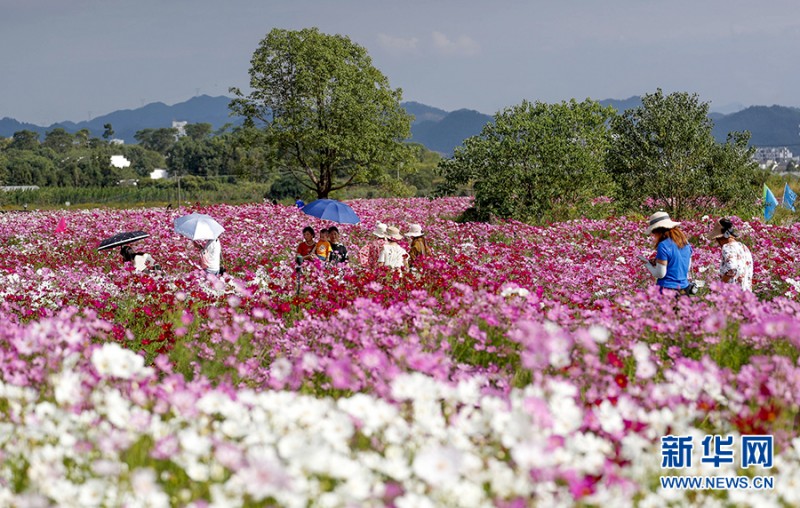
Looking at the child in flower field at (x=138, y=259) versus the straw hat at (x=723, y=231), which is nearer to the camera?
the straw hat at (x=723, y=231)

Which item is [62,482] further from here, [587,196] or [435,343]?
[587,196]

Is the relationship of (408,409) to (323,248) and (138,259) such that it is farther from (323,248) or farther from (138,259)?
(138,259)

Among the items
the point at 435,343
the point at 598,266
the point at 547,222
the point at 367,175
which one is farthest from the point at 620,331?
the point at 367,175

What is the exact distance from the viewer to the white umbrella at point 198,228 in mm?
10203

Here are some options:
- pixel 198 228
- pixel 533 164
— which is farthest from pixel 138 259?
pixel 533 164

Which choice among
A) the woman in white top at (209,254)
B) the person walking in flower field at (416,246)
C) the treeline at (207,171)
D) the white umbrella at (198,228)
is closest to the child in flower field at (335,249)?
the person walking in flower field at (416,246)

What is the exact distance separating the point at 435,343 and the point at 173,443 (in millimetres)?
2424

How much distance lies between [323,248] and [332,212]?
278 cm

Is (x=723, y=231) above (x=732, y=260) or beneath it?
above

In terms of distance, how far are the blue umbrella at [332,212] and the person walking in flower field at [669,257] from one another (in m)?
5.97

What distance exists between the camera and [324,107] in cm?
3372

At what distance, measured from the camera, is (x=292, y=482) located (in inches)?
96.7

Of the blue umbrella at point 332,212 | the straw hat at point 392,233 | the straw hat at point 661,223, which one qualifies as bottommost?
the straw hat at point 392,233

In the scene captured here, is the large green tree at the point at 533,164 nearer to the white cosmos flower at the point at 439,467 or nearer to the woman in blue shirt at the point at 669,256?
the woman in blue shirt at the point at 669,256
